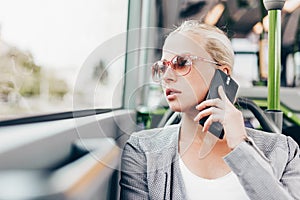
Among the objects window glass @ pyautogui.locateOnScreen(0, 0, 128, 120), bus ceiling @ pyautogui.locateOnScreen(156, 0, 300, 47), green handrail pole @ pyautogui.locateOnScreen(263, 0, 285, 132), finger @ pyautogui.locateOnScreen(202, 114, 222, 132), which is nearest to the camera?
window glass @ pyautogui.locateOnScreen(0, 0, 128, 120)

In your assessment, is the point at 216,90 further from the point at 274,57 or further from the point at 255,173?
the point at 274,57

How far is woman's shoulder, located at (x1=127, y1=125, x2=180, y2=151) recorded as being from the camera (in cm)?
61

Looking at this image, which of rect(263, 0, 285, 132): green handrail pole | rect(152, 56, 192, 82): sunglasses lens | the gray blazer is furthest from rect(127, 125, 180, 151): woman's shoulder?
rect(263, 0, 285, 132): green handrail pole

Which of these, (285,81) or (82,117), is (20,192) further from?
(285,81)

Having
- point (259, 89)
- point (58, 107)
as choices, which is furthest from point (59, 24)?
point (259, 89)

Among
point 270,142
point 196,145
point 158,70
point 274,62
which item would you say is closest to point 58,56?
point 158,70

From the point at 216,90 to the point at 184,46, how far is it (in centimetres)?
8

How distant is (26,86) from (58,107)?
0.09 metres

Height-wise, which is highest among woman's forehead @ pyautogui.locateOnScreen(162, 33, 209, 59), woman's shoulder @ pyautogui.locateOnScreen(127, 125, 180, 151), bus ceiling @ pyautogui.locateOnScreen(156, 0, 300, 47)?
bus ceiling @ pyautogui.locateOnScreen(156, 0, 300, 47)

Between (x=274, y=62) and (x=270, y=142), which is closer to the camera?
(x=270, y=142)

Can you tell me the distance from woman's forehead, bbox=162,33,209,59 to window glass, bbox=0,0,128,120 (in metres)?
0.12

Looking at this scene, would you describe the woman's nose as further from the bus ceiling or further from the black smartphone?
the bus ceiling

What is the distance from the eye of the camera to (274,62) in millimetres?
812

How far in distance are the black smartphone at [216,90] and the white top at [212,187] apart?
0.07 metres
